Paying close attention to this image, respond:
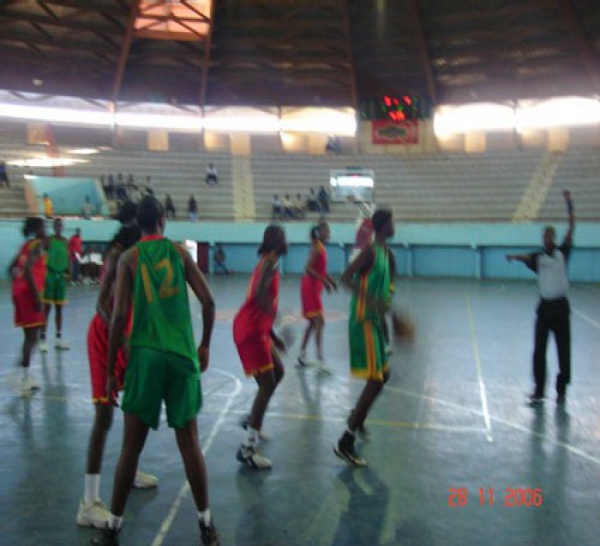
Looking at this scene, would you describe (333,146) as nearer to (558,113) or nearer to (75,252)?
(558,113)

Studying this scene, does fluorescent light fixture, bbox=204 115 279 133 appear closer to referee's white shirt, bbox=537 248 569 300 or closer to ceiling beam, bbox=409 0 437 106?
ceiling beam, bbox=409 0 437 106

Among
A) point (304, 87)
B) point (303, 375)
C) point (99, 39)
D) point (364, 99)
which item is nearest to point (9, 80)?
point (99, 39)

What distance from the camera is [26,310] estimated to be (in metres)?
7.33

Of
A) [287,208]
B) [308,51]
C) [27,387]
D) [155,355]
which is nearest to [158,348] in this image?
[155,355]

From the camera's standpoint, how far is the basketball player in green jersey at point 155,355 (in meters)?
3.61

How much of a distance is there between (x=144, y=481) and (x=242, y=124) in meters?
31.2

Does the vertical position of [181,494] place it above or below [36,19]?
below

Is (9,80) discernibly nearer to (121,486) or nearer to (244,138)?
(244,138)

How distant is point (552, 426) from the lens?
6125 millimetres

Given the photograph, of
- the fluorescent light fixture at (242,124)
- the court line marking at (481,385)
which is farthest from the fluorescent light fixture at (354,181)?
the court line marking at (481,385)

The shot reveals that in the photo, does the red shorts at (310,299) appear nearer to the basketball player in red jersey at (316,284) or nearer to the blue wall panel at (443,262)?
the basketball player in red jersey at (316,284)

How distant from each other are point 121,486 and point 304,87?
31.7 meters

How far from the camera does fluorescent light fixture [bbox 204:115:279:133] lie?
34.0m
